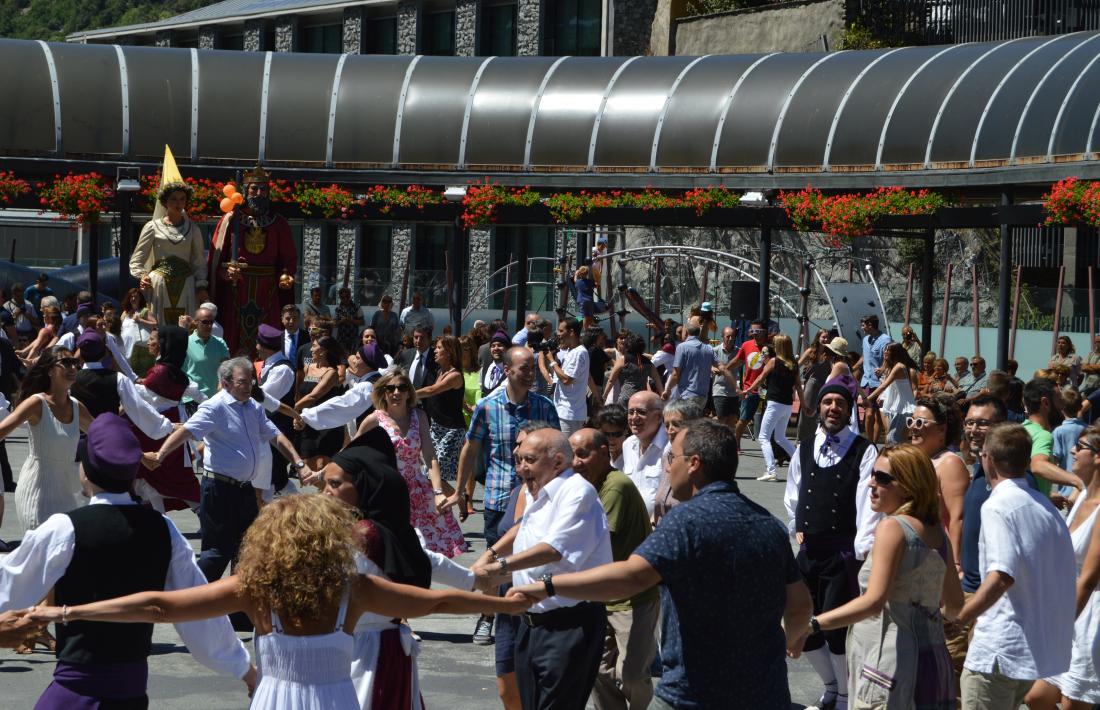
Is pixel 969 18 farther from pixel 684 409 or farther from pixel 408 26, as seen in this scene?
pixel 684 409

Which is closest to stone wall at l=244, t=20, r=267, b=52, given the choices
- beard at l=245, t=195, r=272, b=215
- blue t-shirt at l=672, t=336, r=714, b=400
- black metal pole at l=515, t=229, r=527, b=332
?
black metal pole at l=515, t=229, r=527, b=332

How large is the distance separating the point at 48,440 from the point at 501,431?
288 centimetres

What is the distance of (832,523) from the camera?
312 inches

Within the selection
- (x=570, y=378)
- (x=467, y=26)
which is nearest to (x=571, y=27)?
(x=467, y=26)

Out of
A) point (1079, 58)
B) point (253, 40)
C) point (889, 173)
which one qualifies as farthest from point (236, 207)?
point (253, 40)

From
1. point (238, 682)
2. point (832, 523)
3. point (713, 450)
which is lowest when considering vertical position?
point (238, 682)

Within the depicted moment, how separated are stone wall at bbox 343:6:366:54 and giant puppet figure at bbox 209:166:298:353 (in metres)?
31.9

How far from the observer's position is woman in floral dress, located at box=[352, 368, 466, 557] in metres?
9.20

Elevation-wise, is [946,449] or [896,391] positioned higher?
[946,449]

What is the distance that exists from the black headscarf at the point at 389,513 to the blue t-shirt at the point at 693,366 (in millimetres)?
12387

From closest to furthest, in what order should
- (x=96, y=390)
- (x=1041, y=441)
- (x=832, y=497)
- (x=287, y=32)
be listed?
Answer: 1. (x=832, y=497)
2. (x=1041, y=441)
3. (x=96, y=390)
4. (x=287, y=32)

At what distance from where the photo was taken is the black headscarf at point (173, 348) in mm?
11836

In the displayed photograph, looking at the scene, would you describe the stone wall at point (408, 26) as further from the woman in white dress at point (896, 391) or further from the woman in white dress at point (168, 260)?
the woman in white dress at point (896, 391)

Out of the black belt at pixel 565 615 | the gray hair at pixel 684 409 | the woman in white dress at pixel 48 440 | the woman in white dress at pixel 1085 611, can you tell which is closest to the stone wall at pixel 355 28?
the woman in white dress at pixel 48 440
